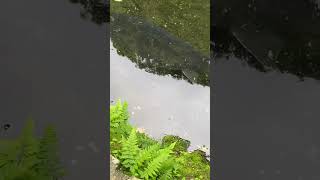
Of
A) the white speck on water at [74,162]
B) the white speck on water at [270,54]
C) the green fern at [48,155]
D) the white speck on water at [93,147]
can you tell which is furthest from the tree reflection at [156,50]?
the green fern at [48,155]

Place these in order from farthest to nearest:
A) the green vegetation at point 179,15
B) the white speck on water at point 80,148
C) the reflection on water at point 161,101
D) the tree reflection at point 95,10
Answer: the green vegetation at point 179,15, the tree reflection at point 95,10, the reflection on water at point 161,101, the white speck on water at point 80,148

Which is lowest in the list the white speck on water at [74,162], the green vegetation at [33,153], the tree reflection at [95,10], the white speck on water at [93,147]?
the white speck on water at [74,162]

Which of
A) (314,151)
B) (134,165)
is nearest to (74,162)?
(134,165)

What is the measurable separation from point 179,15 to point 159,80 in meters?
1.32

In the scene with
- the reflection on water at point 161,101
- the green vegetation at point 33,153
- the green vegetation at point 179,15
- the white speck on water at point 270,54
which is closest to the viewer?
the green vegetation at point 33,153

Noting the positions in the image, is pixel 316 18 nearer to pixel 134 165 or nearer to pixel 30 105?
pixel 134 165

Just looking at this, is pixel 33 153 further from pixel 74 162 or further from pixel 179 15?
pixel 179 15

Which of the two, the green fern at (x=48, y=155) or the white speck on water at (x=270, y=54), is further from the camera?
the white speck on water at (x=270, y=54)

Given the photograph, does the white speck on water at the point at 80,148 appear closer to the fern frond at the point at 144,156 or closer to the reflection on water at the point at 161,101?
the fern frond at the point at 144,156

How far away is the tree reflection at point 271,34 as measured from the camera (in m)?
7.33

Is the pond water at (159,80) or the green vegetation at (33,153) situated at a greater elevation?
the green vegetation at (33,153)

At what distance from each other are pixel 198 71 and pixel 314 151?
2.26m

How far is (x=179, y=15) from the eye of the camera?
310 inches

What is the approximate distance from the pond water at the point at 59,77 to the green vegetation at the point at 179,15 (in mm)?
1020
